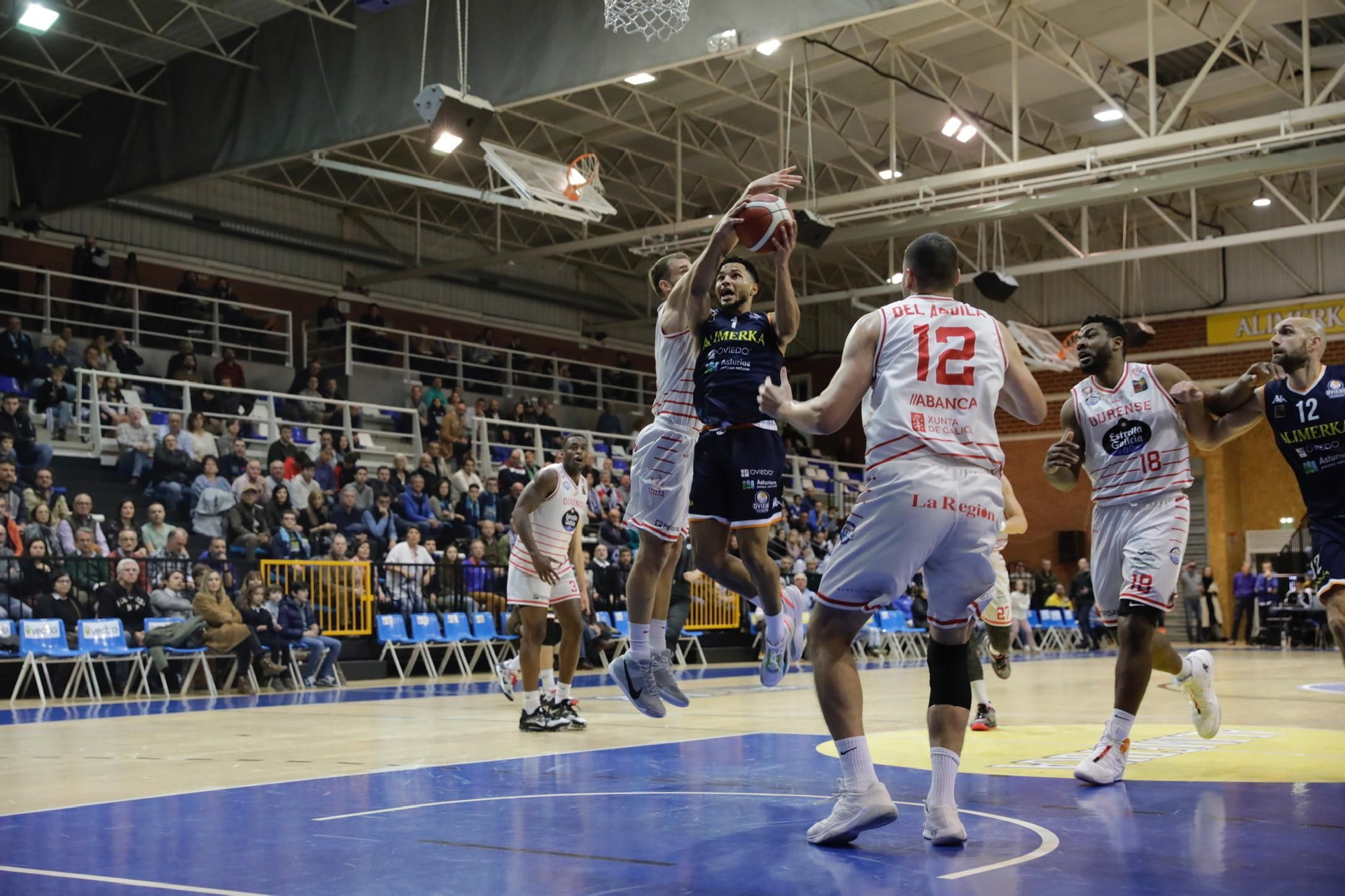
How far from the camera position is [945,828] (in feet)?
15.2

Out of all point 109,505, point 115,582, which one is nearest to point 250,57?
point 109,505

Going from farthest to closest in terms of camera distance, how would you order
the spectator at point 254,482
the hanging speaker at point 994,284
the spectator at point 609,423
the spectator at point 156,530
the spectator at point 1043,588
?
1. the spectator at point 1043,588
2. the spectator at point 609,423
3. the hanging speaker at point 994,284
4. the spectator at point 254,482
5. the spectator at point 156,530

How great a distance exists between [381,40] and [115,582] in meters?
8.10

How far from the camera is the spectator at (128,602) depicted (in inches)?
554

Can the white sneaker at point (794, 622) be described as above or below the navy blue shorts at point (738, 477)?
below

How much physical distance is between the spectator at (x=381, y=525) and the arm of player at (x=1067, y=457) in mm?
13078

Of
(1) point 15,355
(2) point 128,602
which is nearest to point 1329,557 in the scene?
(2) point 128,602

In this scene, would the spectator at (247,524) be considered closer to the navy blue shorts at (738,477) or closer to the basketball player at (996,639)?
the basketball player at (996,639)

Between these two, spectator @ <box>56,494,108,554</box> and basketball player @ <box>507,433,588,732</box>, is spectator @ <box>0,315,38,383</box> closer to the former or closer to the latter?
spectator @ <box>56,494,108,554</box>

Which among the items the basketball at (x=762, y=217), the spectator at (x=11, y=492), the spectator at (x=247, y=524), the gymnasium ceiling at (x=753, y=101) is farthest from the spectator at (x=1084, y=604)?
the basketball at (x=762, y=217)

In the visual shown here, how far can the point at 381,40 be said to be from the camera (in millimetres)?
18000

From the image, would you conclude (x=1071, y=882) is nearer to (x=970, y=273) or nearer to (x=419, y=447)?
(x=419, y=447)

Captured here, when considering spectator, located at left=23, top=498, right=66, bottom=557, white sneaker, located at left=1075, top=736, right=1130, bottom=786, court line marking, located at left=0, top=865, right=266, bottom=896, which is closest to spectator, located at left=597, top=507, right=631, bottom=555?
spectator, located at left=23, top=498, right=66, bottom=557

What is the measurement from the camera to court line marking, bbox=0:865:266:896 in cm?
399
